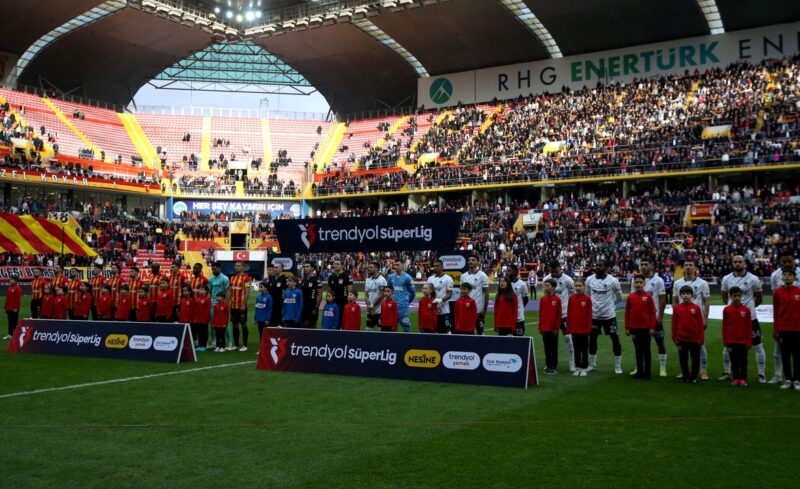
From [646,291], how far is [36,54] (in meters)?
61.4

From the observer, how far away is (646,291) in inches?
469

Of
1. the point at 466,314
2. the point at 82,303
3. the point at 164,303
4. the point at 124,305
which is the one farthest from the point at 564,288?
the point at 82,303

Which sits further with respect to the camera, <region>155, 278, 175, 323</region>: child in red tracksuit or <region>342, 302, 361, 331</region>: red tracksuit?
<region>155, 278, 175, 323</region>: child in red tracksuit

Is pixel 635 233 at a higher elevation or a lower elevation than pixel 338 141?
lower

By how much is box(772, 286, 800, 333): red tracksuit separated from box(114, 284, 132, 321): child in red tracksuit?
1396cm

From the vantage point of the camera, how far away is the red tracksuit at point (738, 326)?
1064cm

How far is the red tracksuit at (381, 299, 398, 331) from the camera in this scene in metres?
13.8

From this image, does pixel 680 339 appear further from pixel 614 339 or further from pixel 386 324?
pixel 386 324

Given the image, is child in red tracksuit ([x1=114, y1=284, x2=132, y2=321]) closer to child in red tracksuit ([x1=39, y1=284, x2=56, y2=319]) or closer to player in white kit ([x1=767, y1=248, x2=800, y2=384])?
child in red tracksuit ([x1=39, y1=284, x2=56, y2=319])

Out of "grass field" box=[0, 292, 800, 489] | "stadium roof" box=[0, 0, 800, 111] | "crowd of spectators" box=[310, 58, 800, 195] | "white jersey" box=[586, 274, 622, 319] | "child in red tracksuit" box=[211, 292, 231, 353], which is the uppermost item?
"stadium roof" box=[0, 0, 800, 111]

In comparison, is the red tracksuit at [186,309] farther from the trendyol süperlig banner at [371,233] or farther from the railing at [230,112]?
the railing at [230,112]

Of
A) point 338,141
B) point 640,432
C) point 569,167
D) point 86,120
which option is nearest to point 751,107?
point 569,167

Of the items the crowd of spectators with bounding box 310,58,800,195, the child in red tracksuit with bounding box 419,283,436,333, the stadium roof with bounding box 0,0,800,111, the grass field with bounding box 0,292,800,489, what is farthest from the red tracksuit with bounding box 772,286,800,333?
the stadium roof with bounding box 0,0,800,111

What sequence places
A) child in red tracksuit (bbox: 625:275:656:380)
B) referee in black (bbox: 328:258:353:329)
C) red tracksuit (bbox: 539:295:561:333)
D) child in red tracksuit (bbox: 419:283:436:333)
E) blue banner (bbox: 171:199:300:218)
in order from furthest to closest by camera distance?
blue banner (bbox: 171:199:300:218), referee in black (bbox: 328:258:353:329), child in red tracksuit (bbox: 419:283:436:333), red tracksuit (bbox: 539:295:561:333), child in red tracksuit (bbox: 625:275:656:380)
